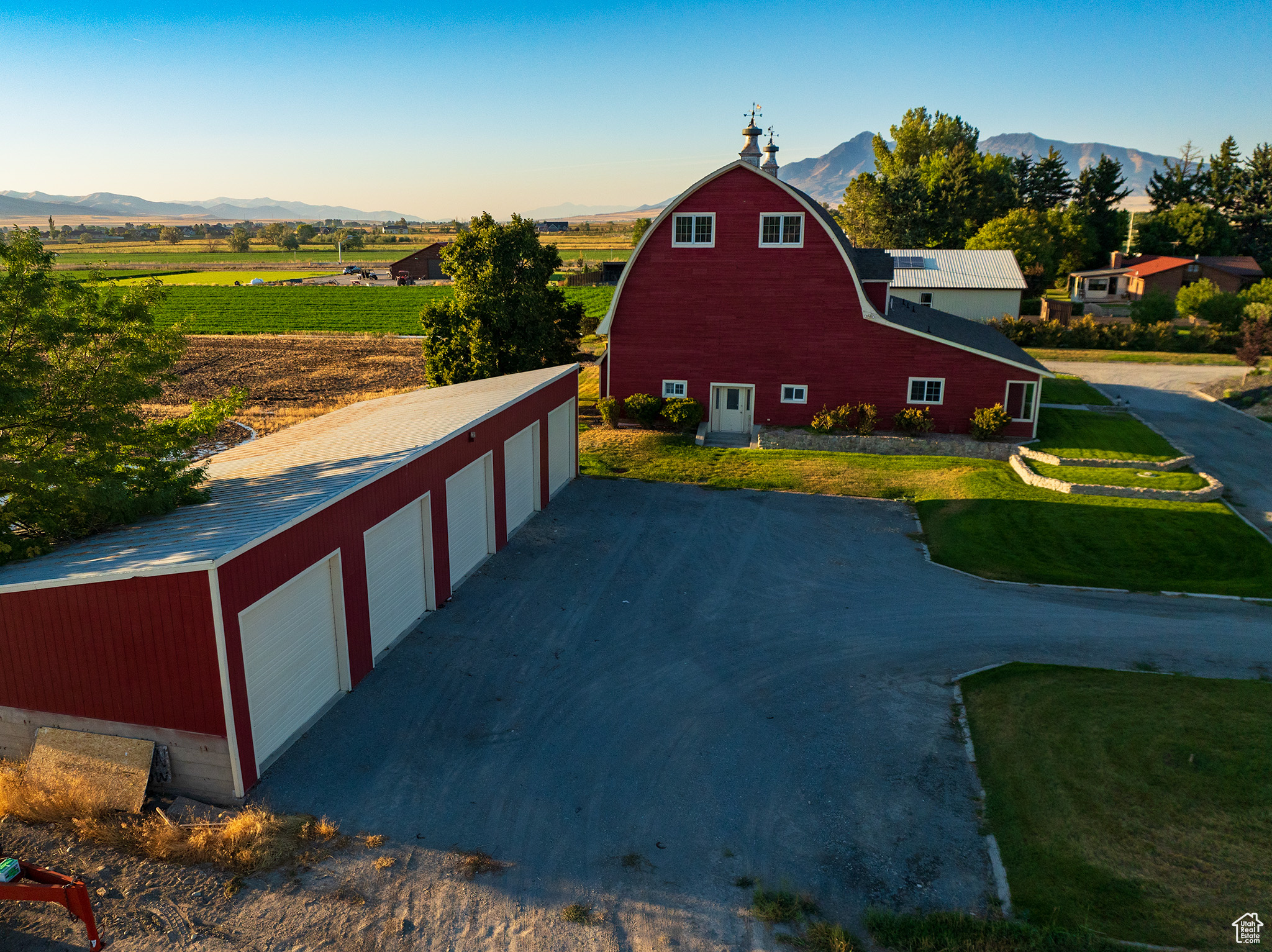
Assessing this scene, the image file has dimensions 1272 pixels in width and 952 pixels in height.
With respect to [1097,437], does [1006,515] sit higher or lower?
lower

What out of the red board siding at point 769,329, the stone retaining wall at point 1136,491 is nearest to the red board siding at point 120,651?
the red board siding at point 769,329

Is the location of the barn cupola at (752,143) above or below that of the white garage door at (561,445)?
above

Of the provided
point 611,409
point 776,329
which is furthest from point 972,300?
point 611,409

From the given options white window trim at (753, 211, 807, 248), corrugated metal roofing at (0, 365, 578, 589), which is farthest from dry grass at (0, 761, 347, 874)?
white window trim at (753, 211, 807, 248)

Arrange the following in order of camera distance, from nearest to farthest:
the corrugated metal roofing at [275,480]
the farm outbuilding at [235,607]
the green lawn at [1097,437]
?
the farm outbuilding at [235,607], the corrugated metal roofing at [275,480], the green lawn at [1097,437]

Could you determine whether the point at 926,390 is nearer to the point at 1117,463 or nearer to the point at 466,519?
the point at 1117,463

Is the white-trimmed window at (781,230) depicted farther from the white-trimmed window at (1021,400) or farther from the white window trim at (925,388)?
the white-trimmed window at (1021,400)

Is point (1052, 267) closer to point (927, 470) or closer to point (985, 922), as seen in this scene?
point (927, 470)
